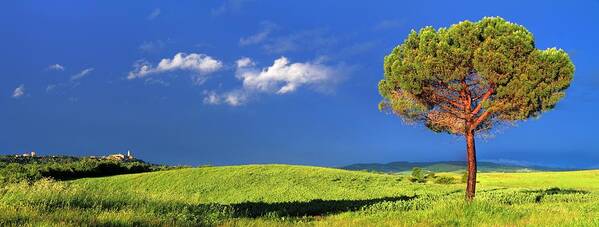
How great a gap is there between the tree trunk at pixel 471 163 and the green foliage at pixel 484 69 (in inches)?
35.5

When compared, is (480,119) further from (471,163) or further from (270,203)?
(270,203)

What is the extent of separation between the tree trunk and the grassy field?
74 cm

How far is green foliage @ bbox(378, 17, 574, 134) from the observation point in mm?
30219

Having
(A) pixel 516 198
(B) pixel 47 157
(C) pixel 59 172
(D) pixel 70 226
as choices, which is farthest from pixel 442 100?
(B) pixel 47 157

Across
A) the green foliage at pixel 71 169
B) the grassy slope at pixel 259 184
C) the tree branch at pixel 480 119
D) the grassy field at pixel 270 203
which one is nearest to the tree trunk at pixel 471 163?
the tree branch at pixel 480 119

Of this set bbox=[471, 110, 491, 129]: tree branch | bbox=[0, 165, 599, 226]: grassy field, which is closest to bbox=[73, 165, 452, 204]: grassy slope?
bbox=[0, 165, 599, 226]: grassy field

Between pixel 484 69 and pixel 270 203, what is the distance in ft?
44.6

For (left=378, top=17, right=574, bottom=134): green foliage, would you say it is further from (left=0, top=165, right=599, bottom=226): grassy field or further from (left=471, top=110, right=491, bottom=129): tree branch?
(left=0, top=165, right=599, bottom=226): grassy field

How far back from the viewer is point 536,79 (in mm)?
30281

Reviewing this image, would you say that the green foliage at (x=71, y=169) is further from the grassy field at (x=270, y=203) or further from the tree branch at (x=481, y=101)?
the tree branch at (x=481, y=101)

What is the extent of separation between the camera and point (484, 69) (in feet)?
99.9

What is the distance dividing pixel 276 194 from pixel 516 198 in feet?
62.4

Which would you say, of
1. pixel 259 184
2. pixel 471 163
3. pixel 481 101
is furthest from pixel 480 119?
pixel 259 184

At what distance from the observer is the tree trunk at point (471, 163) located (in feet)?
104
